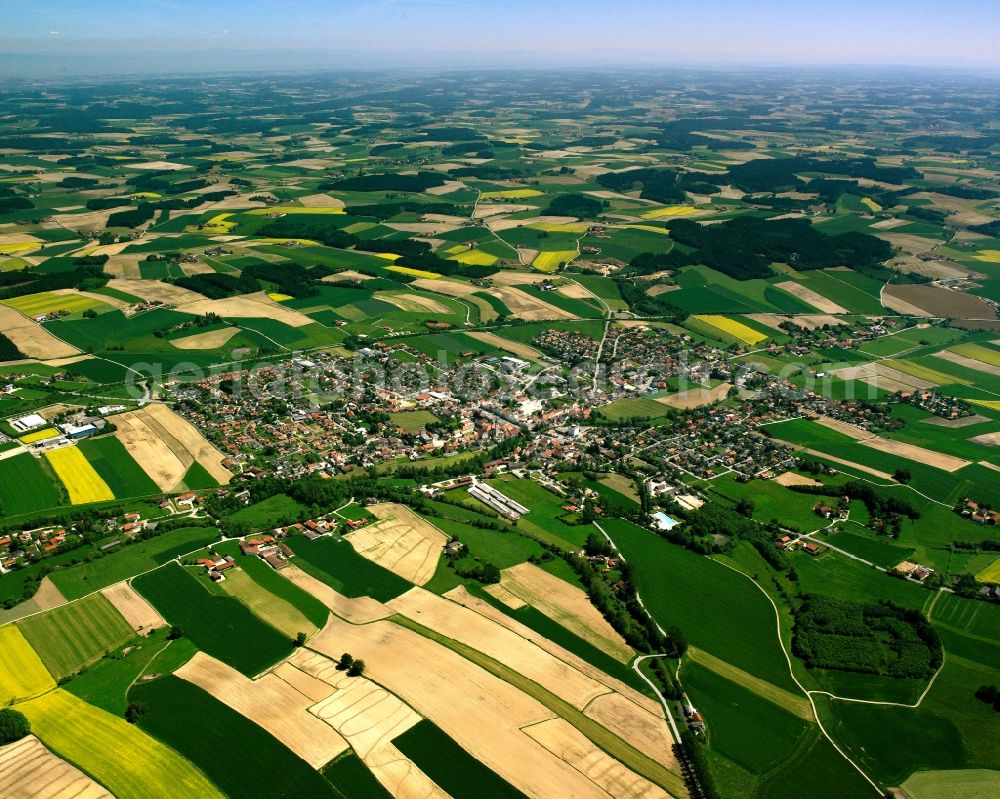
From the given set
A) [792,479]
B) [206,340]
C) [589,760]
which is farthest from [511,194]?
[589,760]

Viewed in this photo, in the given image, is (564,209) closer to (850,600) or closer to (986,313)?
(986,313)

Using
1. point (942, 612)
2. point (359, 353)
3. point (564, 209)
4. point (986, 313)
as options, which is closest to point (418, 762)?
point (942, 612)

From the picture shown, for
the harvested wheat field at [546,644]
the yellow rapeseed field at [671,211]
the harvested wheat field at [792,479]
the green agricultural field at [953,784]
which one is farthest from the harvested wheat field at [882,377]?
the yellow rapeseed field at [671,211]

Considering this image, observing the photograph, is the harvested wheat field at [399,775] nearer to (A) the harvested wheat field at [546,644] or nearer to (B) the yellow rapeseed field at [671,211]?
(A) the harvested wheat field at [546,644]

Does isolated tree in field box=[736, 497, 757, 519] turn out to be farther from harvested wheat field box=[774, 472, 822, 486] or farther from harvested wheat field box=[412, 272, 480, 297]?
harvested wheat field box=[412, 272, 480, 297]

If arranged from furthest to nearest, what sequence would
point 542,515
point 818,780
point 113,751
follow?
point 542,515, point 818,780, point 113,751

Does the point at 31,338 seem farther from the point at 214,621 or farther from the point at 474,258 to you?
the point at 474,258
